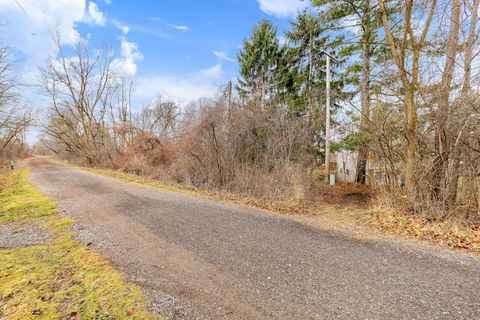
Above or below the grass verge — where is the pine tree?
above

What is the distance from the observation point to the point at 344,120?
39.4ft

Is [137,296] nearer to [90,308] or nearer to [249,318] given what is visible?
[90,308]

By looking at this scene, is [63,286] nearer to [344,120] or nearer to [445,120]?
[445,120]

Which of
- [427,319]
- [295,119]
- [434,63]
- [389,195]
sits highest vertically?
[434,63]

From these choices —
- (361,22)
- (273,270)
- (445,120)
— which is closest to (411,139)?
(445,120)

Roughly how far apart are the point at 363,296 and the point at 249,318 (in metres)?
1.38

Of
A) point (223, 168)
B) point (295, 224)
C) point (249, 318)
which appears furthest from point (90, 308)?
point (223, 168)

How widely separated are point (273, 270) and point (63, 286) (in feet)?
8.43

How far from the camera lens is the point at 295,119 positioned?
34.8ft

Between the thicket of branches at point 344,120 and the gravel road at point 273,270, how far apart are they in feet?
9.58

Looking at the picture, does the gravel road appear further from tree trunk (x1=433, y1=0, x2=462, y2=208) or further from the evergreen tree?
the evergreen tree

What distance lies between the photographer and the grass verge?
2385 millimetres

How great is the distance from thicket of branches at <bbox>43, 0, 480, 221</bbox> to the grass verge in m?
6.15

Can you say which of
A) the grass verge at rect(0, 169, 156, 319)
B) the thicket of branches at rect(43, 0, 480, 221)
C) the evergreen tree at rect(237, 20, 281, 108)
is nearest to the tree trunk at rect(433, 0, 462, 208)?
the thicket of branches at rect(43, 0, 480, 221)
